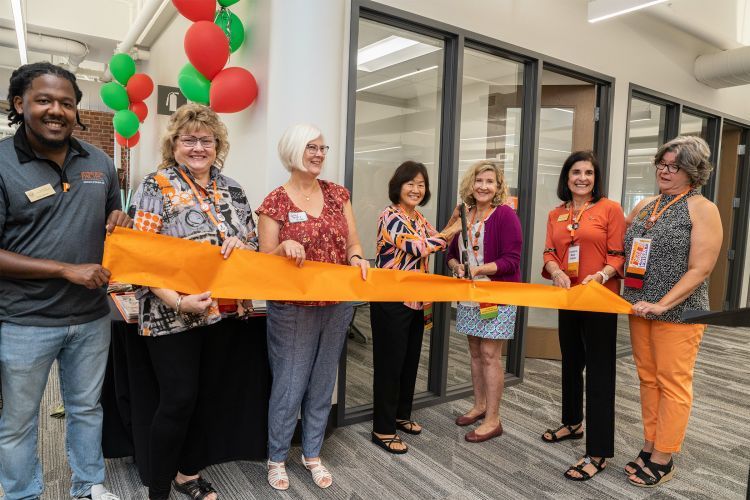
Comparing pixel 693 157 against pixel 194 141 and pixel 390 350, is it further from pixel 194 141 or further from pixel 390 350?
pixel 194 141

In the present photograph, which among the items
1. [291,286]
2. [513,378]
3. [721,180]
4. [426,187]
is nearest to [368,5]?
[426,187]

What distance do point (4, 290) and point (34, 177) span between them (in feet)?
1.29

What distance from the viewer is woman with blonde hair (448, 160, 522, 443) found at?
271 cm

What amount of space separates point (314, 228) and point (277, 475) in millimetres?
1179

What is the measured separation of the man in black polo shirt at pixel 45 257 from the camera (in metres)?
1.61

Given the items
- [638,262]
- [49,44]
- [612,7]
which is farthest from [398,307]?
[49,44]

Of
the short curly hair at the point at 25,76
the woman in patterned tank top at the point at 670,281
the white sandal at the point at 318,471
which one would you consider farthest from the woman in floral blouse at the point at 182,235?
the woman in patterned tank top at the point at 670,281

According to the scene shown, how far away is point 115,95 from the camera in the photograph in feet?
16.8

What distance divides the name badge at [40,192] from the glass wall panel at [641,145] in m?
4.59

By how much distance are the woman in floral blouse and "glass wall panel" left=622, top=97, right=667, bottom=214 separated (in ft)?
13.1

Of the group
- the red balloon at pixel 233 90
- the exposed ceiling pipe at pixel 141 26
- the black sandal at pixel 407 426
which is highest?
the exposed ceiling pipe at pixel 141 26

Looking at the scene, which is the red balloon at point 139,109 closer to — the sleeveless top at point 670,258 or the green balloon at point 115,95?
the green balloon at point 115,95

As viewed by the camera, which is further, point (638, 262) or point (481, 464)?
point (481, 464)

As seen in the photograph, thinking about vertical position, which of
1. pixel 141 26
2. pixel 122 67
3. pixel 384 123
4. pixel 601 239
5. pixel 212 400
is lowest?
pixel 212 400
